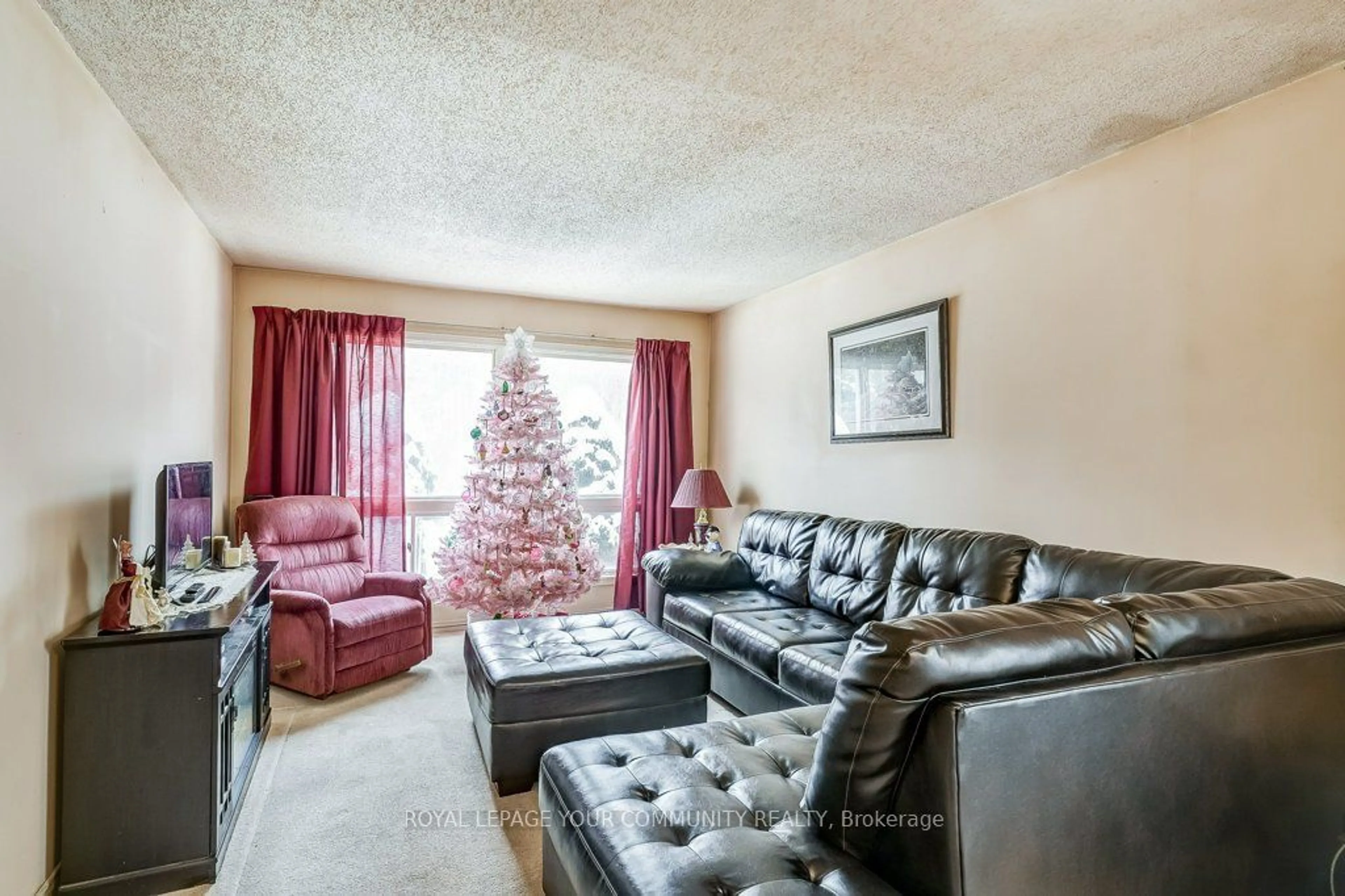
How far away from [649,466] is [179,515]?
130 inches

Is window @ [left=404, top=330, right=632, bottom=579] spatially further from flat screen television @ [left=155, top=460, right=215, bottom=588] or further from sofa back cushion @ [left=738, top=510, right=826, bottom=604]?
flat screen television @ [left=155, top=460, right=215, bottom=588]

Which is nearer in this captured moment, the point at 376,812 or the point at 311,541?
the point at 376,812

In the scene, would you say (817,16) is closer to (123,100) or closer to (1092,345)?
(1092,345)

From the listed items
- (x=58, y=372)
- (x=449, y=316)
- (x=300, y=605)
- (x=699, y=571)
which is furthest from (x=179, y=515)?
(x=449, y=316)

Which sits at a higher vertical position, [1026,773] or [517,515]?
[517,515]

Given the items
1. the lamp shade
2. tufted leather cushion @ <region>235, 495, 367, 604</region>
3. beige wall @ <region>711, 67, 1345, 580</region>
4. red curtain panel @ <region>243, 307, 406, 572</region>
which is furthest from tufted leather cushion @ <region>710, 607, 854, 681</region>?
red curtain panel @ <region>243, 307, 406, 572</region>

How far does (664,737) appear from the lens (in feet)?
6.04

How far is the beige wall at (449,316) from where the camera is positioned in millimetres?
4246

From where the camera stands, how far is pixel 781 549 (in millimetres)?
3961

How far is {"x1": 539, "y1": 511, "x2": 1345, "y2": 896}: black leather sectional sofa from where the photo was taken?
3.62 ft

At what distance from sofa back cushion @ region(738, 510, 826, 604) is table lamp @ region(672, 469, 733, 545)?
1.31 feet

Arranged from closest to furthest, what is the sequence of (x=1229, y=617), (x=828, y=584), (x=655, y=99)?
(x=1229, y=617) < (x=655, y=99) < (x=828, y=584)

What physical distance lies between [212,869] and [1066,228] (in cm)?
380

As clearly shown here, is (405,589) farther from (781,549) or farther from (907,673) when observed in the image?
(907,673)
